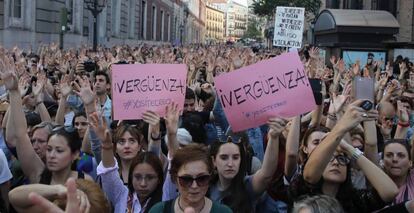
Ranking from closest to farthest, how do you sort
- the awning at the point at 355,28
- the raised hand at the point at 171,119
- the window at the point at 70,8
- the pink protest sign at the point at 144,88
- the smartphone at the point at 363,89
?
the raised hand at the point at 171,119 → the pink protest sign at the point at 144,88 → the smartphone at the point at 363,89 → the awning at the point at 355,28 → the window at the point at 70,8

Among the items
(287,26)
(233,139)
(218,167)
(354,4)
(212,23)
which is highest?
(212,23)

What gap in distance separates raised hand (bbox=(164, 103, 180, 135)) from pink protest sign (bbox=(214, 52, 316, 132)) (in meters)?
0.38

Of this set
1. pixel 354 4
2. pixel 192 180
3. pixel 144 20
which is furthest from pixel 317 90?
pixel 144 20

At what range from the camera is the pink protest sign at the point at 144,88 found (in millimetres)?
5262

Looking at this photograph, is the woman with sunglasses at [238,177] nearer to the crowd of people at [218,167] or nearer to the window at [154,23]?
the crowd of people at [218,167]

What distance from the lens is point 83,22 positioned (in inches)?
1235

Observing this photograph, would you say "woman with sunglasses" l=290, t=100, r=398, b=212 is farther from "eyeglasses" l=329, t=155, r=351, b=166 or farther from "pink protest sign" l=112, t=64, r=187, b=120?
"pink protest sign" l=112, t=64, r=187, b=120

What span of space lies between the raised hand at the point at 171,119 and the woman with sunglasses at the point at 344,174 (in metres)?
0.96

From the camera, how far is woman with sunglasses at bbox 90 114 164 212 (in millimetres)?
4340

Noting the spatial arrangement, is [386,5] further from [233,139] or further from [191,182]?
[191,182]

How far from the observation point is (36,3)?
25000 mm

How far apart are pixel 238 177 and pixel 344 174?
2.28ft

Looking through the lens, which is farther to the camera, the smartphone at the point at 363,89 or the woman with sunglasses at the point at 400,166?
the smartphone at the point at 363,89

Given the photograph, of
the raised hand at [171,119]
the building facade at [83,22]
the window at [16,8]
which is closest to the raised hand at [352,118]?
the raised hand at [171,119]
